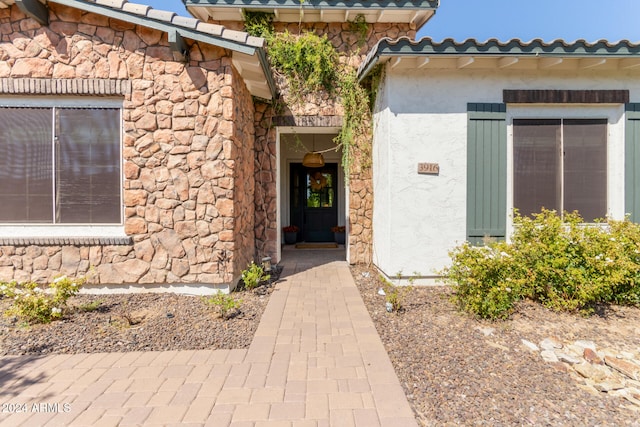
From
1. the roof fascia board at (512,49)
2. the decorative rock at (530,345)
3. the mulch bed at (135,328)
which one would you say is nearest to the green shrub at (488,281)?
the decorative rock at (530,345)

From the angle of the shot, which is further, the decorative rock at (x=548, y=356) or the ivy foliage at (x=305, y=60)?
the ivy foliage at (x=305, y=60)

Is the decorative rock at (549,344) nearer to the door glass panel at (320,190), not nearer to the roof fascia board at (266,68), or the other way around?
the roof fascia board at (266,68)

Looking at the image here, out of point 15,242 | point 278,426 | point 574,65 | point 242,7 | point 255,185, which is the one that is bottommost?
point 278,426

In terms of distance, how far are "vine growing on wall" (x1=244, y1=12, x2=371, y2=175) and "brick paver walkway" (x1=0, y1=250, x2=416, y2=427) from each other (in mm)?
4075

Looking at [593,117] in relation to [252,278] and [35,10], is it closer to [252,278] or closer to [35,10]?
[252,278]

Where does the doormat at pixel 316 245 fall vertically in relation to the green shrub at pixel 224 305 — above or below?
above

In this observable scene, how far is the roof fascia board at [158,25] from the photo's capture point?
178 inches

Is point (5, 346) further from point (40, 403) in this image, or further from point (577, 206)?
point (577, 206)

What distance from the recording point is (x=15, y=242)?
483 cm

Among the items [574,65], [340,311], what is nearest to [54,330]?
[340,311]

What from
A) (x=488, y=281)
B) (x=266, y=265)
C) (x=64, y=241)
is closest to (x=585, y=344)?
(x=488, y=281)

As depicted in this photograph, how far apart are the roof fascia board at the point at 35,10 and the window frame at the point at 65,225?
3.42 feet

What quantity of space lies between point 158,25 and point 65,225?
3.17 m

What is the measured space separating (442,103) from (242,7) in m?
4.43
